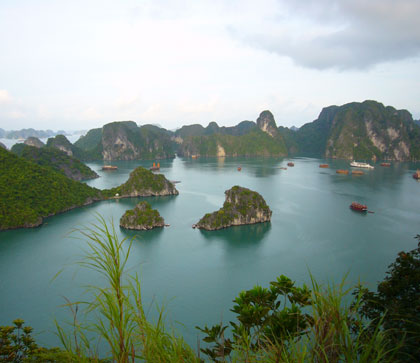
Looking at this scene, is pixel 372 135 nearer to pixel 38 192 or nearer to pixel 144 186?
pixel 144 186

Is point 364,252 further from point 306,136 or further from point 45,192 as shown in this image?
point 306,136

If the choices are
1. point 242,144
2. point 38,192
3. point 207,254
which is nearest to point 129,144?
point 242,144

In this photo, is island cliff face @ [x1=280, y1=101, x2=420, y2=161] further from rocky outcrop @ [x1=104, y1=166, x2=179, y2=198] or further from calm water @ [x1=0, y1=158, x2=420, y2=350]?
rocky outcrop @ [x1=104, y1=166, x2=179, y2=198]

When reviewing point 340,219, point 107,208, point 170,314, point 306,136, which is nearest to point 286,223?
point 340,219

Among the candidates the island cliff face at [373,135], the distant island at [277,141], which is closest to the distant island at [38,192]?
the distant island at [277,141]

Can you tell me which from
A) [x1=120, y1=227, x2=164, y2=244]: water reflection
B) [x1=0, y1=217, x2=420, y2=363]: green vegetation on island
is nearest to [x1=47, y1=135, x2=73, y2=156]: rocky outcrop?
[x1=120, y1=227, x2=164, y2=244]: water reflection

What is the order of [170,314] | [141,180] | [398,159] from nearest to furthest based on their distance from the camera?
[170,314] < [141,180] < [398,159]

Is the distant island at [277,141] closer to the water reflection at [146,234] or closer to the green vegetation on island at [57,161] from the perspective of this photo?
the green vegetation on island at [57,161]
